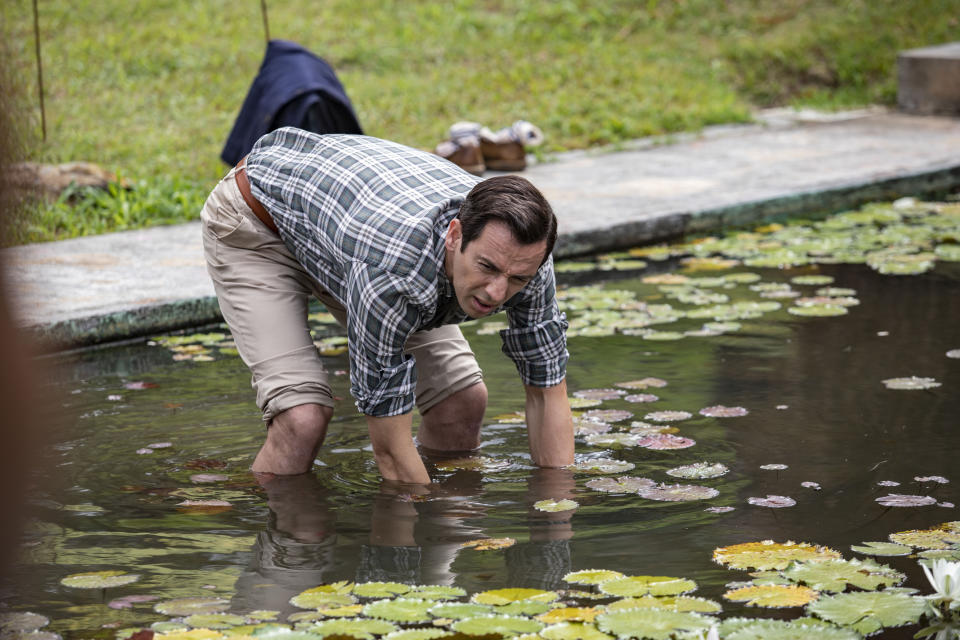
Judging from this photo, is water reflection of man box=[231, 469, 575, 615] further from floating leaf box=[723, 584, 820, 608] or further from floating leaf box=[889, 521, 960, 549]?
floating leaf box=[889, 521, 960, 549]

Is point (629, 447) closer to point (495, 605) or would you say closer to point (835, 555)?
point (835, 555)

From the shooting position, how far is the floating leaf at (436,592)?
112 inches

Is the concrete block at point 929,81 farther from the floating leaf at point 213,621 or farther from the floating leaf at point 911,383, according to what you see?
the floating leaf at point 213,621

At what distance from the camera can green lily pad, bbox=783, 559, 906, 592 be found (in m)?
2.85

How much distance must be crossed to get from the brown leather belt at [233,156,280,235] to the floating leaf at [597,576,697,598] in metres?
1.51

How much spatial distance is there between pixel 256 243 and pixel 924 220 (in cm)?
465

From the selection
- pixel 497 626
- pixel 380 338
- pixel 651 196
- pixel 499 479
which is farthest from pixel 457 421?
pixel 651 196

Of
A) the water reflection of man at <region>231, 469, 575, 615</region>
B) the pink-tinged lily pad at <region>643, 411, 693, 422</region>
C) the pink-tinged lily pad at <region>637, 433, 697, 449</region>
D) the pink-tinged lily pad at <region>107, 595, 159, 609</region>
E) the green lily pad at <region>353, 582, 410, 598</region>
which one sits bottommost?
the water reflection of man at <region>231, 469, 575, 615</region>

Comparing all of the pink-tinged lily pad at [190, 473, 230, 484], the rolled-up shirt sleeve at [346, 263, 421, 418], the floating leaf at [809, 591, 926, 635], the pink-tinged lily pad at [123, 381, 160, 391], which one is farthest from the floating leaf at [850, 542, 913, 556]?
the pink-tinged lily pad at [123, 381, 160, 391]

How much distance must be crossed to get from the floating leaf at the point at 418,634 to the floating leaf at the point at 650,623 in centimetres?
33

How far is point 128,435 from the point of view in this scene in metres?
4.27

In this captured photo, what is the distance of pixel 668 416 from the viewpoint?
14.1ft

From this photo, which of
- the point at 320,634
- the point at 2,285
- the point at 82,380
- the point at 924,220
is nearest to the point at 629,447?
the point at 320,634

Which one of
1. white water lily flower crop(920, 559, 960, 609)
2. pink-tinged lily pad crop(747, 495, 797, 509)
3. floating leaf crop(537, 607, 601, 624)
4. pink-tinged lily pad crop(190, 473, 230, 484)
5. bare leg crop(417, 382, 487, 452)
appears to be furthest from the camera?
bare leg crop(417, 382, 487, 452)
